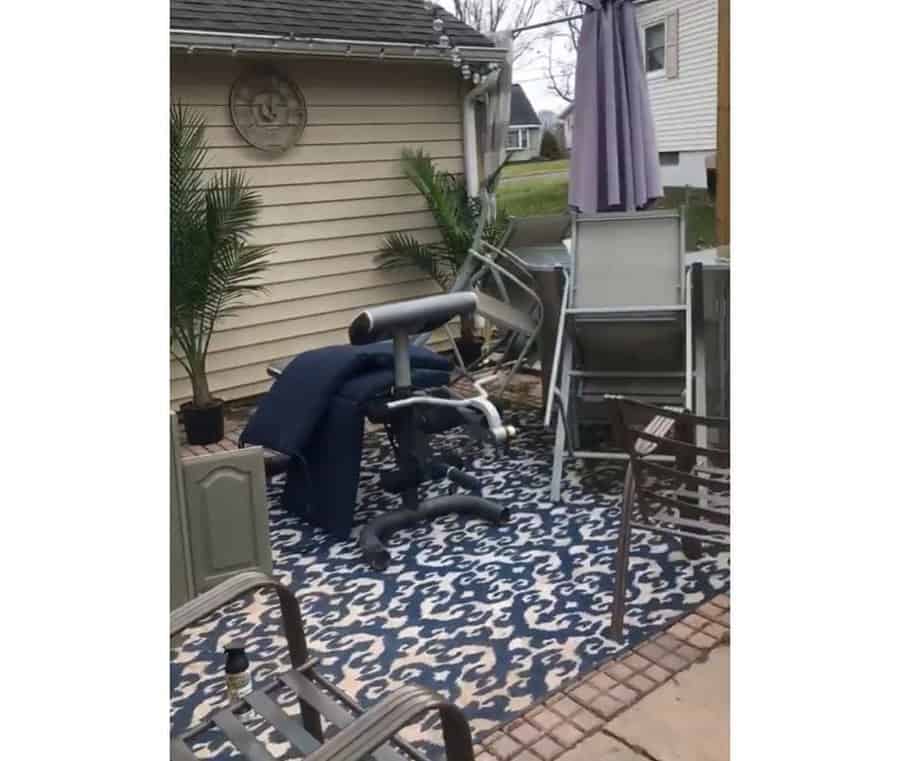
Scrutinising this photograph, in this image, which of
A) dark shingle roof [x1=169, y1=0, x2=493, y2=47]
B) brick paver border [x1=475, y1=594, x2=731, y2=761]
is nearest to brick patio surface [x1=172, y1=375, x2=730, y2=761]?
brick paver border [x1=475, y1=594, x2=731, y2=761]

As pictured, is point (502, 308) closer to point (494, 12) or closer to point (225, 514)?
point (225, 514)

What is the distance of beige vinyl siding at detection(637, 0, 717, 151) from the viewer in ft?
30.1

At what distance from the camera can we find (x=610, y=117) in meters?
4.75

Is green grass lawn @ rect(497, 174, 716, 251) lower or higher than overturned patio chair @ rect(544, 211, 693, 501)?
higher

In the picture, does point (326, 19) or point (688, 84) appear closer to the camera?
point (326, 19)

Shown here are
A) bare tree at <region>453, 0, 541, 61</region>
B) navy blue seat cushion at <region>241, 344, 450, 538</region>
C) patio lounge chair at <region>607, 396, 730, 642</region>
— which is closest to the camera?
patio lounge chair at <region>607, 396, 730, 642</region>

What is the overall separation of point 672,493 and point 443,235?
145 inches

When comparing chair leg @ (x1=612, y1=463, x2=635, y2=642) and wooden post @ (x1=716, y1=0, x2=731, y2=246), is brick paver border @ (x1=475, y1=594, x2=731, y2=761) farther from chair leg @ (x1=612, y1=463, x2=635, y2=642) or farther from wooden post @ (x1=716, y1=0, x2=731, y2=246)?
wooden post @ (x1=716, y1=0, x2=731, y2=246)

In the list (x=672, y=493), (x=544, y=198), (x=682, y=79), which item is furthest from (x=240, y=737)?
(x=682, y=79)

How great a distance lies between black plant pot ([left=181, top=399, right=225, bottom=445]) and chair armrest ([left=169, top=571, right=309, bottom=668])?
3083mm

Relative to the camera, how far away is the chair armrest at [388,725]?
4.29 ft
